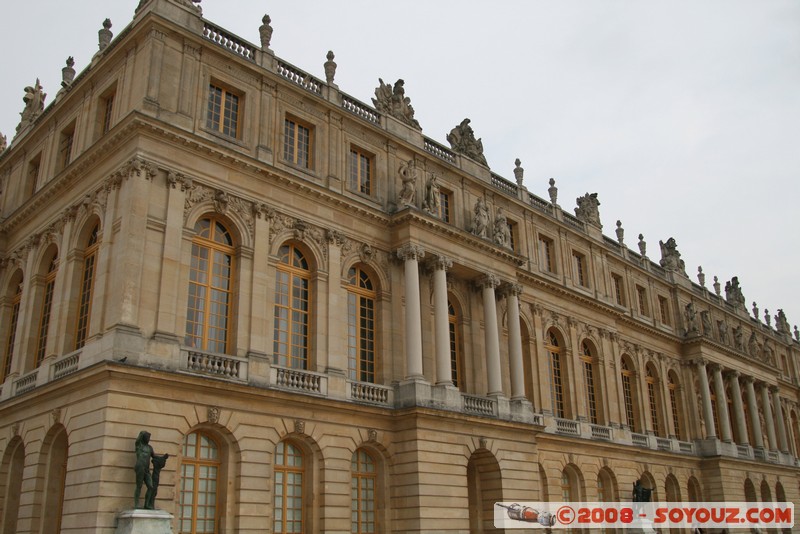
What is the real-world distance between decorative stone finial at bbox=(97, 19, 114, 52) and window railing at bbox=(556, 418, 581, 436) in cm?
2414

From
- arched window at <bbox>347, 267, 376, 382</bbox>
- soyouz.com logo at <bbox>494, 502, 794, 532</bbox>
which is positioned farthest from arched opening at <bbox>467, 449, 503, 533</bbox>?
arched window at <bbox>347, 267, 376, 382</bbox>

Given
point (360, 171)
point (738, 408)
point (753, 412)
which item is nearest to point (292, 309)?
point (360, 171)

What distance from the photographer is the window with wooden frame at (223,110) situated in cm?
2500

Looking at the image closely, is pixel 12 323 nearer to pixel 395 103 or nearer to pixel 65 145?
pixel 65 145

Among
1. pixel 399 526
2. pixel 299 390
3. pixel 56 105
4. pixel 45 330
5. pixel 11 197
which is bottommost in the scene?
pixel 399 526

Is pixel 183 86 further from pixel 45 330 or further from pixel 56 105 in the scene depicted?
pixel 45 330

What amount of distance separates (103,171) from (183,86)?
11.8ft

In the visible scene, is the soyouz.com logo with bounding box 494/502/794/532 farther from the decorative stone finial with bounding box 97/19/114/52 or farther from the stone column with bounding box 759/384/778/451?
the decorative stone finial with bounding box 97/19/114/52

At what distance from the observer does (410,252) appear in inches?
1110

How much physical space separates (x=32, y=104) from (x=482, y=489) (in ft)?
79.8

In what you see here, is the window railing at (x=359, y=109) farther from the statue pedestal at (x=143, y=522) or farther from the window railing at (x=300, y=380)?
the statue pedestal at (x=143, y=522)

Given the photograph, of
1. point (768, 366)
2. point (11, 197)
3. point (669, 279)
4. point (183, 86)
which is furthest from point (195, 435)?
point (768, 366)

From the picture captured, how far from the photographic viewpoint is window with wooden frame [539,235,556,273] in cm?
3803

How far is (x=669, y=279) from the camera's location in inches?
1957
